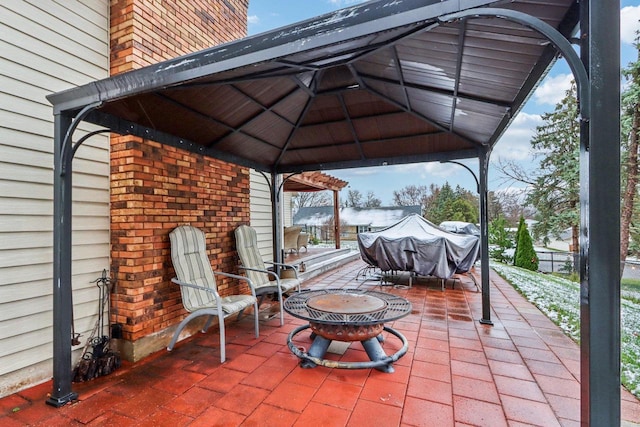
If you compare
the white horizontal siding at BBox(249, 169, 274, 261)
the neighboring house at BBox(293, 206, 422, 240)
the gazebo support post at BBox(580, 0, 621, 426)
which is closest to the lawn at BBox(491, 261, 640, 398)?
the gazebo support post at BBox(580, 0, 621, 426)

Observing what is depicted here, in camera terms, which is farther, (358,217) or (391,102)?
(358,217)

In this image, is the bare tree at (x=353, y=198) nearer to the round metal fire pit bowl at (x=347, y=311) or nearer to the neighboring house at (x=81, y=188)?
the neighboring house at (x=81, y=188)

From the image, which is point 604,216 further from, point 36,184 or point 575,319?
point 36,184

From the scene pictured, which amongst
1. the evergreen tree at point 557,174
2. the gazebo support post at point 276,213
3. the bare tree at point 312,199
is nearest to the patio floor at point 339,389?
the gazebo support post at point 276,213

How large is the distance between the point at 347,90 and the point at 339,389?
Answer: 3224 millimetres

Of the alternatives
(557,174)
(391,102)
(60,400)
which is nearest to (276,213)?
(391,102)

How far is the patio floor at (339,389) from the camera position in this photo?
2.19m

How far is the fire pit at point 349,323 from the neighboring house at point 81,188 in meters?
1.68

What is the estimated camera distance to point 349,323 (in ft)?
Answer: 8.65

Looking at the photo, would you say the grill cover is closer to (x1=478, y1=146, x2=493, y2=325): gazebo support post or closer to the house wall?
(x1=478, y1=146, x2=493, y2=325): gazebo support post

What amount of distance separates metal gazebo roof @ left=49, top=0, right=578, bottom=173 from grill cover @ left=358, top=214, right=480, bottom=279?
2.12 meters

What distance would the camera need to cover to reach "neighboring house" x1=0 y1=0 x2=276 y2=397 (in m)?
2.56

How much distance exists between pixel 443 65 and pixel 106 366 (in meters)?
4.20

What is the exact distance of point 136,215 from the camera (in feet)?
10.4
